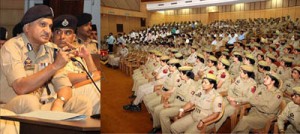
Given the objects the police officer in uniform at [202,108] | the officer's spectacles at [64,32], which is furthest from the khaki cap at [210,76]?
the officer's spectacles at [64,32]

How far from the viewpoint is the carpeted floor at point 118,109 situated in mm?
1495

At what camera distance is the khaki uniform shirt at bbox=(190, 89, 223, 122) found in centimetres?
157

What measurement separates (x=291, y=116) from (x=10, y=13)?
1606 millimetres

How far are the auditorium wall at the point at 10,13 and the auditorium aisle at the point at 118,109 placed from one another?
77 cm

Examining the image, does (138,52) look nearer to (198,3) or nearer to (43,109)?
(198,3)

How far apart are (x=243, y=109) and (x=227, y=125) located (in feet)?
0.36

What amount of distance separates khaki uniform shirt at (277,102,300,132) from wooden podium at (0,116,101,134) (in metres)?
0.76

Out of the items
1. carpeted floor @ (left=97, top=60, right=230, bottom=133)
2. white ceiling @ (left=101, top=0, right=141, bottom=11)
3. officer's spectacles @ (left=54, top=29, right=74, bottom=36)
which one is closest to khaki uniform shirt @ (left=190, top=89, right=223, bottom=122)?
carpeted floor @ (left=97, top=60, right=230, bottom=133)

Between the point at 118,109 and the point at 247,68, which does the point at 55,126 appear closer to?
the point at 118,109

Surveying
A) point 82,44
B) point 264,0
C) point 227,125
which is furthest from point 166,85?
point 264,0

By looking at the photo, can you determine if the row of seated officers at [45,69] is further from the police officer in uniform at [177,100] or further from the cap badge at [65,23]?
the police officer in uniform at [177,100]

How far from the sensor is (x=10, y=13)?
6.88ft

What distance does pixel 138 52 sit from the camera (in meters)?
1.51

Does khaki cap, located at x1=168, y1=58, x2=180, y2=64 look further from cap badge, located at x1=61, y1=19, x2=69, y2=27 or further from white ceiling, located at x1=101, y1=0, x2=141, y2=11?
cap badge, located at x1=61, y1=19, x2=69, y2=27
